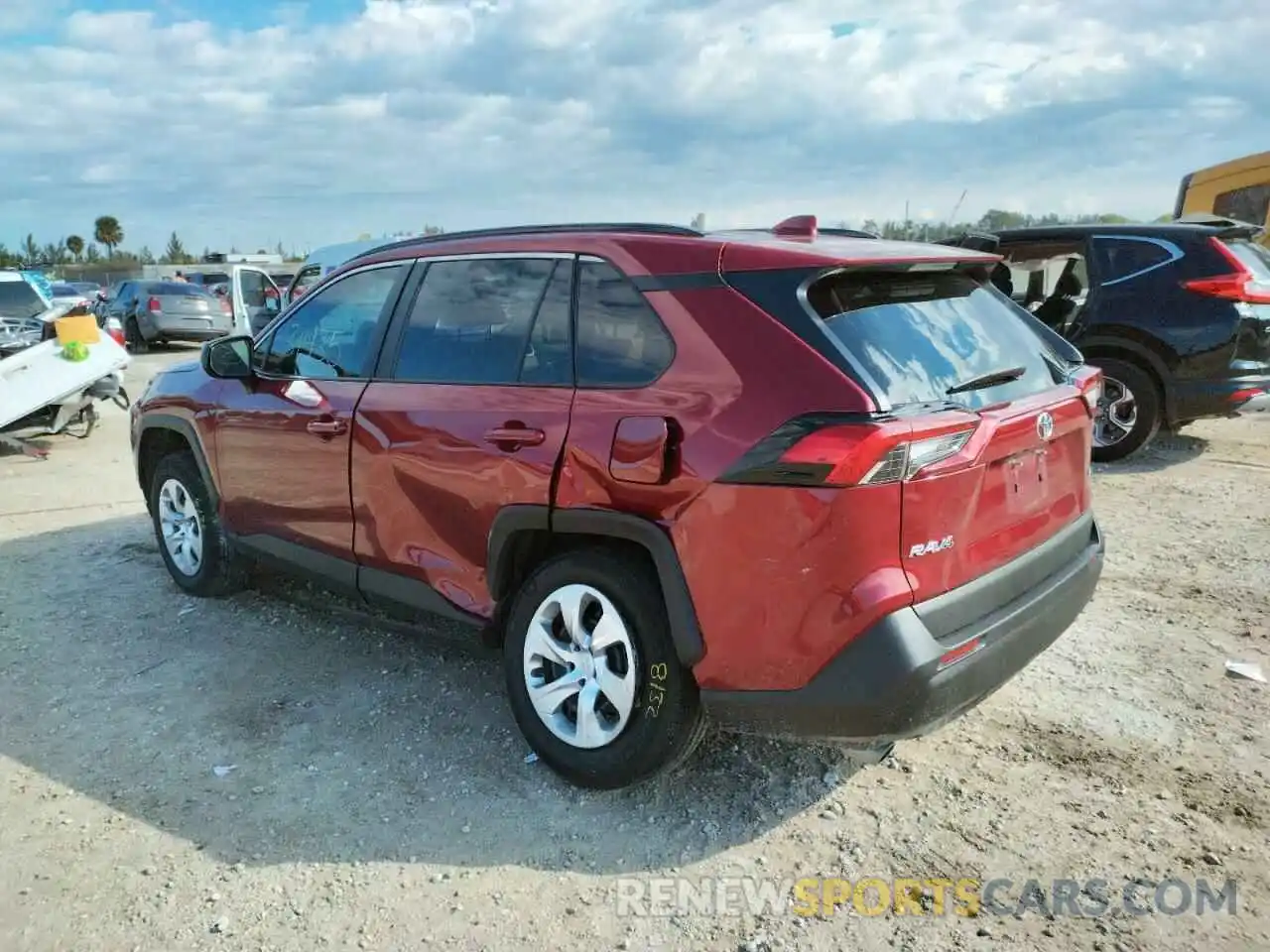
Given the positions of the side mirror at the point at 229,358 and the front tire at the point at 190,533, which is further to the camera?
the front tire at the point at 190,533

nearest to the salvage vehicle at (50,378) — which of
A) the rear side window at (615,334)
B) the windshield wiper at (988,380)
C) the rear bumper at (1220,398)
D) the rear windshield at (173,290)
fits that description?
the rear side window at (615,334)

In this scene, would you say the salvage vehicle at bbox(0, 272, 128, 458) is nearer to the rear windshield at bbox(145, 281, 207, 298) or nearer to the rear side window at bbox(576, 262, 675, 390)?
the rear side window at bbox(576, 262, 675, 390)

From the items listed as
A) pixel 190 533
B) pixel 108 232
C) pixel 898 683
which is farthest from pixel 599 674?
pixel 108 232

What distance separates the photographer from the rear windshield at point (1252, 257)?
7090 millimetres

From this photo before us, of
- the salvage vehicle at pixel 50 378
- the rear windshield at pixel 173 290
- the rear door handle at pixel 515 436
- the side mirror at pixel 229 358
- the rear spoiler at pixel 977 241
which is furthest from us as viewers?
the rear windshield at pixel 173 290

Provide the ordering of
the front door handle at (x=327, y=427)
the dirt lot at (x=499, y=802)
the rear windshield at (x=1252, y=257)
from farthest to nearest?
the rear windshield at (x=1252, y=257), the front door handle at (x=327, y=427), the dirt lot at (x=499, y=802)

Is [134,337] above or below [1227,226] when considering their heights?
below

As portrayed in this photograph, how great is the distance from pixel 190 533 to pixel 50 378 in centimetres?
500

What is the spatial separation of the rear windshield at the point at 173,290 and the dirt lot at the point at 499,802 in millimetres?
16731

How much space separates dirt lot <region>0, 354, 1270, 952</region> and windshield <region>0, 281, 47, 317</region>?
7.63m

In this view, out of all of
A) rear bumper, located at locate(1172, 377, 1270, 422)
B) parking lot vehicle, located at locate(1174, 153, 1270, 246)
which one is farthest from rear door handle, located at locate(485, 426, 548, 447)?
parking lot vehicle, located at locate(1174, 153, 1270, 246)

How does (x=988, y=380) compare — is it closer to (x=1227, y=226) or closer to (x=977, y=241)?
(x=977, y=241)

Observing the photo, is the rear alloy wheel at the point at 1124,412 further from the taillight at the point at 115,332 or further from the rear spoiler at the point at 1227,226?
the taillight at the point at 115,332

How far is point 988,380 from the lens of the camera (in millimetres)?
2977
